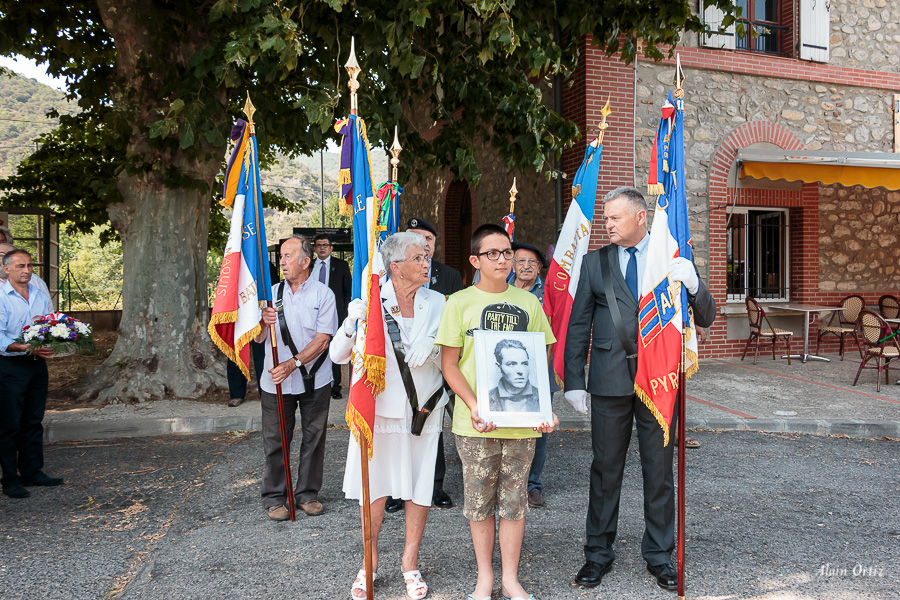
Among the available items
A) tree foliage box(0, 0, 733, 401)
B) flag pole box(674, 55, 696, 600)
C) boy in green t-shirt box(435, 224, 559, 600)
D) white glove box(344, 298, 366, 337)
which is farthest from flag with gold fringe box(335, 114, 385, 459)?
tree foliage box(0, 0, 733, 401)

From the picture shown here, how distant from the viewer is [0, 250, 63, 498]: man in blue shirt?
4883mm

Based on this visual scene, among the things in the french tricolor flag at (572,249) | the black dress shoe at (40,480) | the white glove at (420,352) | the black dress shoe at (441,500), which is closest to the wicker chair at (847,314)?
the french tricolor flag at (572,249)

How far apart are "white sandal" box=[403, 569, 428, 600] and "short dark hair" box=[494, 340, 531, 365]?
1.18 metres

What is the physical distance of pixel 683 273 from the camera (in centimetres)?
323

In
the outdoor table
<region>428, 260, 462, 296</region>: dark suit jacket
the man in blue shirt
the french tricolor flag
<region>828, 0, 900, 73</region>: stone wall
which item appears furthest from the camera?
<region>828, 0, 900, 73</region>: stone wall

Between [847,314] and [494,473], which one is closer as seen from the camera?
[494,473]

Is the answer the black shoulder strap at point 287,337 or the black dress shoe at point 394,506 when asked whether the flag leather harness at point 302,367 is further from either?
the black dress shoe at point 394,506

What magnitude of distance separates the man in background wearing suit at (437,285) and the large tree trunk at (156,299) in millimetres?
4500

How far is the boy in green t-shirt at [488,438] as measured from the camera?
3.03m

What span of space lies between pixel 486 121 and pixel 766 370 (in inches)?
239

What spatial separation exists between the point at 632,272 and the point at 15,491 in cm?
463

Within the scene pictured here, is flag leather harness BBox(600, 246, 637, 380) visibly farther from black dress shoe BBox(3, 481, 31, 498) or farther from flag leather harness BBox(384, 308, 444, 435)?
black dress shoe BBox(3, 481, 31, 498)

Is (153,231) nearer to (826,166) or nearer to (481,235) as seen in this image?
(481,235)

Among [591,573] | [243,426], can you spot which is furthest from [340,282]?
[591,573]
